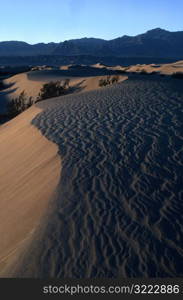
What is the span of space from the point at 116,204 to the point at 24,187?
220 cm

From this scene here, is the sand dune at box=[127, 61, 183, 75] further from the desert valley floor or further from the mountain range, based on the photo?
the mountain range

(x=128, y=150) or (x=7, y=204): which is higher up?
(x=128, y=150)

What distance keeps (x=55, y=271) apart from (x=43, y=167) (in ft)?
11.0

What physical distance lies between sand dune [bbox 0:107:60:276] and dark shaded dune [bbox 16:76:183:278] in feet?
0.78

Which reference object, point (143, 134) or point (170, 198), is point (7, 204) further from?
point (143, 134)

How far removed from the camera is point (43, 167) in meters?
7.87

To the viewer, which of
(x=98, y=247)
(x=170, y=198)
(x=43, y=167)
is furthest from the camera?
(x=43, y=167)

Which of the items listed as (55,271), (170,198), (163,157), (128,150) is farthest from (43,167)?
(55,271)

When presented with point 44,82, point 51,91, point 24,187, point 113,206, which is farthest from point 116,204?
point 44,82

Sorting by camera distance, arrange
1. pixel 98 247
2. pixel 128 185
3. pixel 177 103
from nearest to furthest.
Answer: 1. pixel 98 247
2. pixel 128 185
3. pixel 177 103

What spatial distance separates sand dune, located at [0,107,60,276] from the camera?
18.9 feet

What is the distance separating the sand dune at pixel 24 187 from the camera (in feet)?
18.9

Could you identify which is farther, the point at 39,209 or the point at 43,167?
the point at 43,167

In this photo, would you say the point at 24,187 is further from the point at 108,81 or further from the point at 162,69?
the point at 162,69
